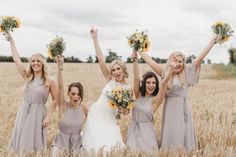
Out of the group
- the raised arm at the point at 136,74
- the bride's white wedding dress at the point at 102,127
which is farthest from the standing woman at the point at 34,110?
the raised arm at the point at 136,74

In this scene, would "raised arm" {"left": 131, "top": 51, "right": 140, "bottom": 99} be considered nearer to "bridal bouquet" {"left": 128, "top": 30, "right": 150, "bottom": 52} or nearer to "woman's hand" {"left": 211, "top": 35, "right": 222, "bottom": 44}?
"bridal bouquet" {"left": 128, "top": 30, "right": 150, "bottom": 52}

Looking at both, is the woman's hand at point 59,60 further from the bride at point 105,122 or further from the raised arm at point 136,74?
the raised arm at point 136,74

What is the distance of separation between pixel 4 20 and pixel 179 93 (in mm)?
2973

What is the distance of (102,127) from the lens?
731cm

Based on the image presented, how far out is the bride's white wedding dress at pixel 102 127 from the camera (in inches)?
282

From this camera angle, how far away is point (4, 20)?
25.1ft

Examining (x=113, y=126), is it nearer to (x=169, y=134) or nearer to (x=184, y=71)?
(x=169, y=134)

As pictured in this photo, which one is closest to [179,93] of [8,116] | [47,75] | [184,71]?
[184,71]

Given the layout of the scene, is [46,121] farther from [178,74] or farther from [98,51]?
[178,74]

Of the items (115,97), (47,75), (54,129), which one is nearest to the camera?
(115,97)

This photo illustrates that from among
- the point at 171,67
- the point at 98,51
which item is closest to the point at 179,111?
the point at 171,67

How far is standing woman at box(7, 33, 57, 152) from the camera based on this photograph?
282 inches

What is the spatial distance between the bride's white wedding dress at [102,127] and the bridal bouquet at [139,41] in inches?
23.9

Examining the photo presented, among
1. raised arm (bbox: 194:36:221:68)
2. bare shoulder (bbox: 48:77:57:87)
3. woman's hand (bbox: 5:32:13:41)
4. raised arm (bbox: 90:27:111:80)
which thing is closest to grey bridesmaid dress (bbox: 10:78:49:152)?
bare shoulder (bbox: 48:77:57:87)
